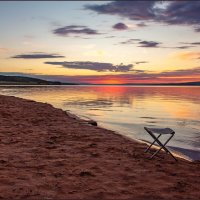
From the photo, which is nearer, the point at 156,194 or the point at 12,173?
the point at 156,194

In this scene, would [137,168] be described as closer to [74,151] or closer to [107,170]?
[107,170]

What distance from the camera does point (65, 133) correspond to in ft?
47.5

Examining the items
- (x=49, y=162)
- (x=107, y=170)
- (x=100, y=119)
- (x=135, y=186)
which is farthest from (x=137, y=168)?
(x=100, y=119)

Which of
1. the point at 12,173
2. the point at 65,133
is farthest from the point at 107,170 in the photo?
the point at 65,133

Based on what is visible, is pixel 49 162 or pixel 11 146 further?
pixel 11 146

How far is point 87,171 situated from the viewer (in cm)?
840

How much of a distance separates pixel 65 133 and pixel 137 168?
6153mm

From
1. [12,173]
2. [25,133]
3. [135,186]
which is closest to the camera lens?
[135,186]

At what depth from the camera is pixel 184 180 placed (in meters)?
8.09

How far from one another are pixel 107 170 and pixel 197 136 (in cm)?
1052

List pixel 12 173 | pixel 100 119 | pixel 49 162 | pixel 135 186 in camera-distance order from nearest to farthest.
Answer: pixel 135 186 → pixel 12 173 → pixel 49 162 → pixel 100 119

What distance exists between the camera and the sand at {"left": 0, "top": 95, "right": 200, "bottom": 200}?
695cm

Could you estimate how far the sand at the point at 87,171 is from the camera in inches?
273

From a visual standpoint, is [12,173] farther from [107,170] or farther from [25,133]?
[25,133]
